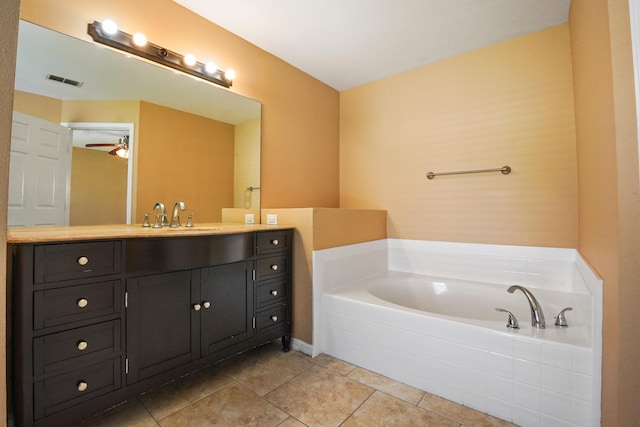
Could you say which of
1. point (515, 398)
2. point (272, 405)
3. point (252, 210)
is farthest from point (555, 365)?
point (252, 210)

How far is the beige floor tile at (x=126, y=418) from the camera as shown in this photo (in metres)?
1.25

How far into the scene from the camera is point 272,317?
185cm

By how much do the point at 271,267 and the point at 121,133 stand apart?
1.18 meters

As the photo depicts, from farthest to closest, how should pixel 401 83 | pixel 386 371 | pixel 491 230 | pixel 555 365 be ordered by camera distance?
pixel 401 83, pixel 491 230, pixel 386 371, pixel 555 365

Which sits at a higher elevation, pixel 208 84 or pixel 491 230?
pixel 208 84

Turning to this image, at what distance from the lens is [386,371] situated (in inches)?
65.1

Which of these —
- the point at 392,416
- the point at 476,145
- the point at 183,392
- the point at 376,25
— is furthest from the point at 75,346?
the point at 476,145

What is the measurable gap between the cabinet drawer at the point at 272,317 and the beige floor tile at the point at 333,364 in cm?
33

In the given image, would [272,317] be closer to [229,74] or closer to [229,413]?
[229,413]

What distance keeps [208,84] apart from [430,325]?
6.82ft

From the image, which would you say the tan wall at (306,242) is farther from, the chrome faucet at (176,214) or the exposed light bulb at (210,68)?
the exposed light bulb at (210,68)

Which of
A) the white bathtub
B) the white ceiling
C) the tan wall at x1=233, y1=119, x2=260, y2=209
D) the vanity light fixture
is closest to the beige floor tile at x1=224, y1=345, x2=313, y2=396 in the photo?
the white bathtub

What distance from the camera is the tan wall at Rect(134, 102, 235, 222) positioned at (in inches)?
66.8

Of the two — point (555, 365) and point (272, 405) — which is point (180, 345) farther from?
point (555, 365)
